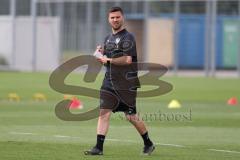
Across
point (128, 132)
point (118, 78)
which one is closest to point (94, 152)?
point (118, 78)

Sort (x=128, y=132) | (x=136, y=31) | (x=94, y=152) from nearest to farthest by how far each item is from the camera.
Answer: (x=94, y=152) < (x=128, y=132) < (x=136, y=31)

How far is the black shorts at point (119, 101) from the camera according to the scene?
11594 mm

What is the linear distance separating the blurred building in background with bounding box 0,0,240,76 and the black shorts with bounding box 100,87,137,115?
33142mm

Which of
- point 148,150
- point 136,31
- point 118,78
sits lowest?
point 136,31

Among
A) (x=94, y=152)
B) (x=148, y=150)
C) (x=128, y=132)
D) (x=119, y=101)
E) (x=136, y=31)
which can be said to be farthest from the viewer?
(x=136, y=31)

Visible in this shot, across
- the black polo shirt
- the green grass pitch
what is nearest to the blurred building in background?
the green grass pitch

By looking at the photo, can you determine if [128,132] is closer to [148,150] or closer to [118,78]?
[148,150]

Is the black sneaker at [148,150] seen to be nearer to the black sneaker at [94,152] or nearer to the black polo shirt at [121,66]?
the black sneaker at [94,152]

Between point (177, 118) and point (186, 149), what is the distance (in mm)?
6095

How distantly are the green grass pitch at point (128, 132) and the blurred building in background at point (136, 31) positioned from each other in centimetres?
2001

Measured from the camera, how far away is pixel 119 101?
11602 millimetres

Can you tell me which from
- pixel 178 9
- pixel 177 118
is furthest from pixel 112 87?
pixel 178 9

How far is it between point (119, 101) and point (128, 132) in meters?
3.77

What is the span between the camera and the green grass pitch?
11742mm
